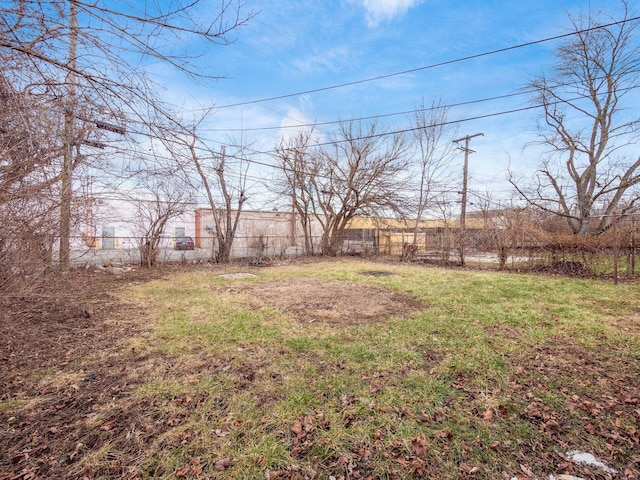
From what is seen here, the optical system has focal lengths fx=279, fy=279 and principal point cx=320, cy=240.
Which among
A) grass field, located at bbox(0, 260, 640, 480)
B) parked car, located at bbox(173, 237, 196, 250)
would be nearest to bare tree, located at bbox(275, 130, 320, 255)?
parked car, located at bbox(173, 237, 196, 250)

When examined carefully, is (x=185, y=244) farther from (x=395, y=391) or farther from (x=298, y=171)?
(x=395, y=391)

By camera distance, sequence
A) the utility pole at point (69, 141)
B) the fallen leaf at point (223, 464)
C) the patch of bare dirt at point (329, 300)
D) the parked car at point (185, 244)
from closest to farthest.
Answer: the fallen leaf at point (223, 464) < the utility pole at point (69, 141) < the patch of bare dirt at point (329, 300) < the parked car at point (185, 244)

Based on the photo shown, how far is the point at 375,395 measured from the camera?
2.42 metres

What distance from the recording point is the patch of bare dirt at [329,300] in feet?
15.6

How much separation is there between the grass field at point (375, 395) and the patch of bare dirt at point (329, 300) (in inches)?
3.6

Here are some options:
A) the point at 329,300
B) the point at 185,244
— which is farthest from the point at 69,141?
the point at 185,244

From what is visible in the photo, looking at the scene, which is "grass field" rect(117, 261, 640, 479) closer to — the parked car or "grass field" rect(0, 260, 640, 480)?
"grass field" rect(0, 260, 640, 480)

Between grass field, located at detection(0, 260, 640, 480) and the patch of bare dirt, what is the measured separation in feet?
0.30

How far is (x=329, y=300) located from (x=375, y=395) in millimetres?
3481

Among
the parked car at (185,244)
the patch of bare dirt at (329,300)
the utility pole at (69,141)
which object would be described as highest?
the utility pole at (69,141)

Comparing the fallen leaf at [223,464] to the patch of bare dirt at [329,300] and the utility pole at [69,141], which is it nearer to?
the patch of bare dirt at [329,300]

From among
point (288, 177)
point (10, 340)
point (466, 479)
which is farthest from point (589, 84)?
point (10, 340)

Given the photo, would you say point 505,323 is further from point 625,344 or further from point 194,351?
point 194,351

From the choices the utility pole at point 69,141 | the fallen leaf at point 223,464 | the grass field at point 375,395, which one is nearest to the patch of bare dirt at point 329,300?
the grass field at point 375,395
